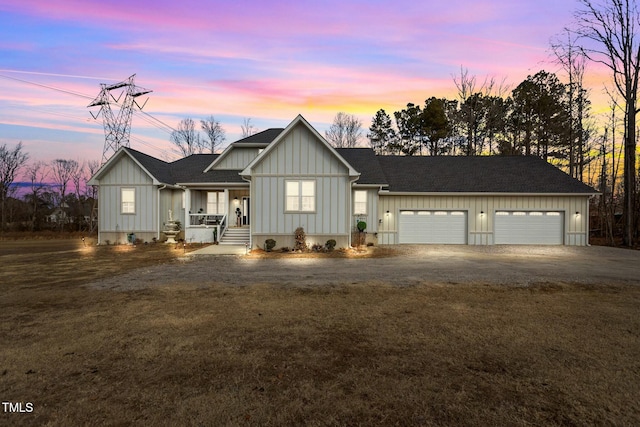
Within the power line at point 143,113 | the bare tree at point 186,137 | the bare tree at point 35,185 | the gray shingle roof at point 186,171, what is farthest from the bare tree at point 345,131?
the bare tree at point 35,185

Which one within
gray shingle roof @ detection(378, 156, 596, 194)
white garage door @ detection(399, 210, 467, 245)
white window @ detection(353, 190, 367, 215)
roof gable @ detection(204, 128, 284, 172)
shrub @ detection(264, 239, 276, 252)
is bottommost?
shrub @ detection(264, 239, 276, 252)

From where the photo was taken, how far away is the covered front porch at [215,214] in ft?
60.7

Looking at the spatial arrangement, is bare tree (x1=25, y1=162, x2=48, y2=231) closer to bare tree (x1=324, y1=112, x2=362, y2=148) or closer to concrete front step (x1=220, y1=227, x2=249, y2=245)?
concrete front step (x1=220, y1=227, x2=249, y2=245)

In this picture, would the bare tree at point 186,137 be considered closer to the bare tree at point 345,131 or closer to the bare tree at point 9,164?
the bare tree at point 9,164

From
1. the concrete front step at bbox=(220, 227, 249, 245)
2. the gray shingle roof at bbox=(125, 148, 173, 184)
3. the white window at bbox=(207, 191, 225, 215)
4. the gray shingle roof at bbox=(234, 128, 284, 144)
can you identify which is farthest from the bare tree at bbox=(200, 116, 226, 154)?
the concrete front step at bbox=(220, 227, 249, 245)

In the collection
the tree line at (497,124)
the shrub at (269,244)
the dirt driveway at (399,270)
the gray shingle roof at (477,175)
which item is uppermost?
the tree line at (497,124)

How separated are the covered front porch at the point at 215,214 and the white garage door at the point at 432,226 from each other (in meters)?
9.75

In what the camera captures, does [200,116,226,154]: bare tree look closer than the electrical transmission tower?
No

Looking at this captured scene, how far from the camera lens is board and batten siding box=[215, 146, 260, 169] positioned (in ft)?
68.7

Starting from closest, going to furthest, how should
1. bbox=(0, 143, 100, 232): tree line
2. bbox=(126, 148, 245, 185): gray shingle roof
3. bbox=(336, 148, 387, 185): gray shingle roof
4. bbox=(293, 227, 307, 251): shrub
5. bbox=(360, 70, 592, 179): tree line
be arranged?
bbox=(293, 227, 307, 251): shrub → bbox=(336, 148, 387, 185): gray shingle roof → bbox=(126, 148, 245, 185): gray shingle roof → bbox=(360, 70, 592, 179): tree line → bbox=(0, 143, 100, 232): tree line

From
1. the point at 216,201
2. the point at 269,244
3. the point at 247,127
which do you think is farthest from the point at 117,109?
the point at 269,244

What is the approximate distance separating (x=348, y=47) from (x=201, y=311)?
19.5 meters

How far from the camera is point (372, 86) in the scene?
27609 mm

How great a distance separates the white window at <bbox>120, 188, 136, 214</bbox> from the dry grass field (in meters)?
12.7
